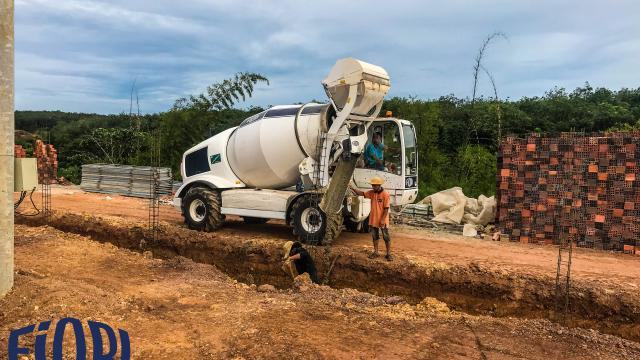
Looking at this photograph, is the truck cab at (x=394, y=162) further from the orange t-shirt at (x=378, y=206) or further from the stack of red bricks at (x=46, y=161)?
the stack of red bricks at (x=46, y=161)

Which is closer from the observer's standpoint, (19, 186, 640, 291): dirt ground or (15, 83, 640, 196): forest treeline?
(19, 186, 640, 291): dirt ground

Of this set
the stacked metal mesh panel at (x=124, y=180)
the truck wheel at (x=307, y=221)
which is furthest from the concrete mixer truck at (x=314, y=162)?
the stacked metal mesh panel at (x=124, y=180)

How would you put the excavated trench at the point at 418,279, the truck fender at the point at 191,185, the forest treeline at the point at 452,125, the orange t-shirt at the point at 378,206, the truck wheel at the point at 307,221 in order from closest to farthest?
the excavated trench at the point at 418,279
the orange t-shirt at the point at 378,206
the truck wheel at the point at 307,221
the truck fender at the point at 191,185
the forest treeline at the point at 452,125

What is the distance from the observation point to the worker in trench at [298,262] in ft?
28.9

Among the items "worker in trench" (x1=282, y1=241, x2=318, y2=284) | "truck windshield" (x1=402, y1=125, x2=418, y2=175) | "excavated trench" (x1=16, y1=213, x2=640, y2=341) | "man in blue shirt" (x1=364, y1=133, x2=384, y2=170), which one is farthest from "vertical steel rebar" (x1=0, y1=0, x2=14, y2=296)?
"truck windshield" (x1=402, y1=125, x2=418, y2=175)

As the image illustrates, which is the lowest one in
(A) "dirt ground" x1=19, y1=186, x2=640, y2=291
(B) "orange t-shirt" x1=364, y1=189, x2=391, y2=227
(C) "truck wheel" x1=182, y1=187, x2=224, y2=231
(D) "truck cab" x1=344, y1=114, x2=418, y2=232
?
(A) "dirt ground" x1=19, y1=186, x2=640, y2=291

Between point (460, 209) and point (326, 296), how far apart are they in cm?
749

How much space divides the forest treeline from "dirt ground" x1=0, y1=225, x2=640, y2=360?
860 cm

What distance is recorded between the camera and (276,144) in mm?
10305

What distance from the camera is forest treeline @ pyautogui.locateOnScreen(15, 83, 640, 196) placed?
17.8 metres

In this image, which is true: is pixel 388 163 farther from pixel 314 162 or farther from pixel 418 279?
pixel 418 279

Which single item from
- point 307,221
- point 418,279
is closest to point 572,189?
point 418,279

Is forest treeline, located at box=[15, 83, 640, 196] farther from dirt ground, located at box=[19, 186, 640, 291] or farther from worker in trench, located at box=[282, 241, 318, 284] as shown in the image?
worker in trench, located at box=[282, 241, 318, 284]

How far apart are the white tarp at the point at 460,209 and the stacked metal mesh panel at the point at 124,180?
10.4 m
